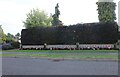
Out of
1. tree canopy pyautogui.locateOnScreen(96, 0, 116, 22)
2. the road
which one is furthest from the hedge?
the road

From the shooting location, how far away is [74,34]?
38.2 meters

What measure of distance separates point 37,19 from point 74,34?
25.7m

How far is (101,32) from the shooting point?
119ft

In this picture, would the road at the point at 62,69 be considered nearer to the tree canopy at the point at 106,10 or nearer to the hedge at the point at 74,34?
the hedge at the point at 74,34

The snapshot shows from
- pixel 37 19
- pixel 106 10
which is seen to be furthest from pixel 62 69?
pixel 37 19

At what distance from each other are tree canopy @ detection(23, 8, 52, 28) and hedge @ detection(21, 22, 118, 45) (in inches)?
730

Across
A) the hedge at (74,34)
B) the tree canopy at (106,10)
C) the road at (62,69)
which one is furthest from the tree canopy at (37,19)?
the road at (62,69)

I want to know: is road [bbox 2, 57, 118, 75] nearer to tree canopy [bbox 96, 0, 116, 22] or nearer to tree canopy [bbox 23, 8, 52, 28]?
tree canopy [bbox 96, 0, 116, 22]

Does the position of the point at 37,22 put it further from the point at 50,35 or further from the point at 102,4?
the point at 50,35

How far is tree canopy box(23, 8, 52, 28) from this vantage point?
61297 mm

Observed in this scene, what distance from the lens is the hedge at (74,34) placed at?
117ft

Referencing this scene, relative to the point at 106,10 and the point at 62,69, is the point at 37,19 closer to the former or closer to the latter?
the point at 106,10

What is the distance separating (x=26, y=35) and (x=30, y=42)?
1.22 metres

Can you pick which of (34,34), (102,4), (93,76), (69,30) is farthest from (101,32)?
(93,76)
